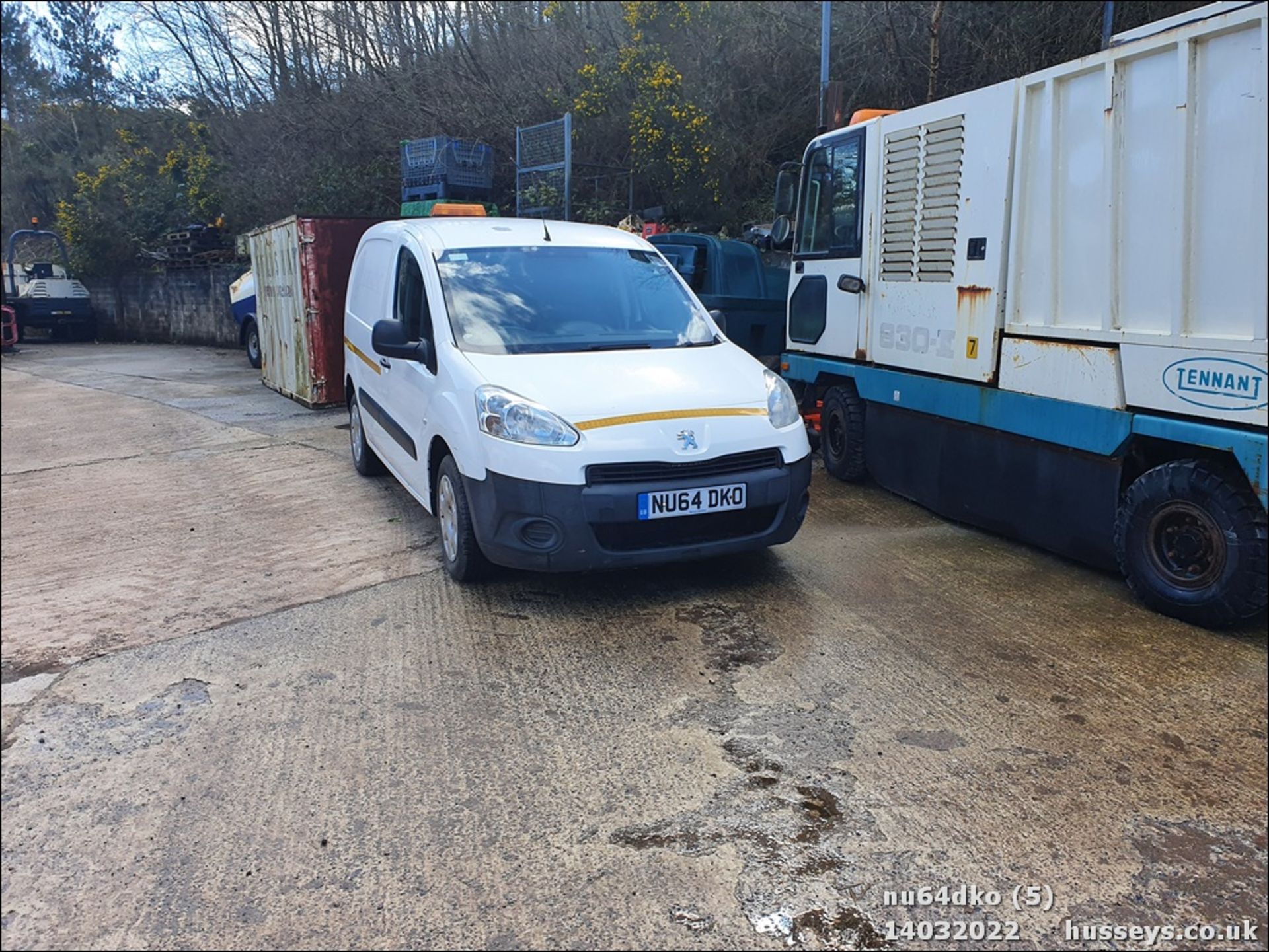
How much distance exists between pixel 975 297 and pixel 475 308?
280cm

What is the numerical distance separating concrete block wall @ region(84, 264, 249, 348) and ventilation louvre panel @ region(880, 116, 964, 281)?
54.7ft

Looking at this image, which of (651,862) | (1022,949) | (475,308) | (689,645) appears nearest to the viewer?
(1022,949)

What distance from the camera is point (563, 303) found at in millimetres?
5301

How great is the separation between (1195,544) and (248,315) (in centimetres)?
1515

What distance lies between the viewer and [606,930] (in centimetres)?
232

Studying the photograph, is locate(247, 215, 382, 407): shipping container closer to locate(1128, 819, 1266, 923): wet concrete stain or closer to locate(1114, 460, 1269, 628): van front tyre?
locate(1114, 460, 1269, 628): van front tyre

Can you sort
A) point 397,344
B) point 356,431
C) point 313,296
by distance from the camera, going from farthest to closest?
point 313,296 < point 356,431 < point 397,344

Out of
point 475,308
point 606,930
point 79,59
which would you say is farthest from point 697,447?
point 79,59

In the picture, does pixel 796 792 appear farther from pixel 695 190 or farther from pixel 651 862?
pixel 695 190

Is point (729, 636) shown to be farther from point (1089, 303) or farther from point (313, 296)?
point (313, 296)

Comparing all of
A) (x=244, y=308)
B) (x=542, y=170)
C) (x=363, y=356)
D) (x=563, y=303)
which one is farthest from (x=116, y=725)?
(x=244, y=308)

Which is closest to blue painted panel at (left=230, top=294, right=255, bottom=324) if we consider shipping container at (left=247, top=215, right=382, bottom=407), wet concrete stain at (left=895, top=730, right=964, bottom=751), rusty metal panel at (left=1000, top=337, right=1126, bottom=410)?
shipping container at (left=247, top=215, right=382, bottom=407)

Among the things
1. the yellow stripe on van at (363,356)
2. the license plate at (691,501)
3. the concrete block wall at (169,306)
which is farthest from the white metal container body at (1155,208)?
the concrete block wall at (169,306)

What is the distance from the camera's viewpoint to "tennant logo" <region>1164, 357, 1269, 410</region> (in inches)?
145
